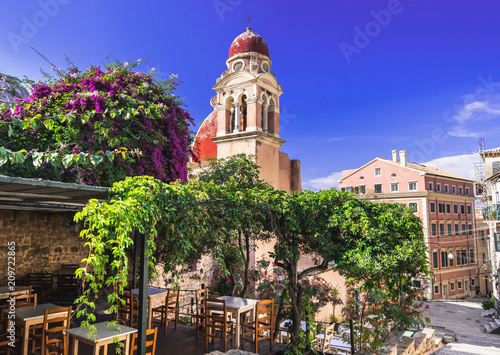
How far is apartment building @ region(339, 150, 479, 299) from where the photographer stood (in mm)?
32281

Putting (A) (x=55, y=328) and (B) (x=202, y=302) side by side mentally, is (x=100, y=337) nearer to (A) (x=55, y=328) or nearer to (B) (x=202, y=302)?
(A) (x=55, y=328)

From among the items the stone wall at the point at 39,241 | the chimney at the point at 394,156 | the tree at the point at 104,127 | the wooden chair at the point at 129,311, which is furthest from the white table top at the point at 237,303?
the chimney at the point at 394,156

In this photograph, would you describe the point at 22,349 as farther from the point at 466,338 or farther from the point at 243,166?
the point at 466,338

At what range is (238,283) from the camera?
11.8 metres

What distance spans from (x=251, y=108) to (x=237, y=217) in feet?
34.3

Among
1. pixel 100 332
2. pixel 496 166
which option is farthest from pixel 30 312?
pixel 496 166

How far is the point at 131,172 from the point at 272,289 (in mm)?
5910

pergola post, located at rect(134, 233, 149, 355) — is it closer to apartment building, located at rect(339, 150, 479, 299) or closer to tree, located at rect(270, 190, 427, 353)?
tree, located at rect(270, 190, 427, 353)

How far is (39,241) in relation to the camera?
9.69m

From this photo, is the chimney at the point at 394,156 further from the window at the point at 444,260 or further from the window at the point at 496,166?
the window at the point at 444,260

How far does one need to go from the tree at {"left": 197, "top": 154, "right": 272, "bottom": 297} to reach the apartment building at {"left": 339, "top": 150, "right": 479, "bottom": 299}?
24.7m

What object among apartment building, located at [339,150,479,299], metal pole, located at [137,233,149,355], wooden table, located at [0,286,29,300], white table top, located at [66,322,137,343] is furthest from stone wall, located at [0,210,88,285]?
apartment building, located at [339,150,479,299]

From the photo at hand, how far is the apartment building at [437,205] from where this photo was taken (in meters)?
32.3

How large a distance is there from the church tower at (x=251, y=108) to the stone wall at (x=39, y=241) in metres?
7.42
